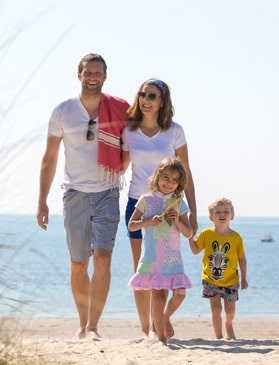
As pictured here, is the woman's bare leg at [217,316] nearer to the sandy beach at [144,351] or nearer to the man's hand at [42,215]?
the sandy beach at [144,351]

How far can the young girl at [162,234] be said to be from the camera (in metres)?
6.20

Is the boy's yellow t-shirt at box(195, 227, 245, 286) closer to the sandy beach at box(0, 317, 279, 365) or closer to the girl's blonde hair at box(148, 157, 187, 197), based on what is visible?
the sandy beach at box(0, 317, 279, 365)

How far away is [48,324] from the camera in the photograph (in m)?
14.3

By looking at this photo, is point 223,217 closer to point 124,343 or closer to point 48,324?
point 124,343

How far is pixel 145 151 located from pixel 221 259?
1.31 meters

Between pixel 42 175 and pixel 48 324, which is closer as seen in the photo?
pixel 42 175

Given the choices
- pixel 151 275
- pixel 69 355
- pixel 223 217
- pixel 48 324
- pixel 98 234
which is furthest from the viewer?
pixel 48 324

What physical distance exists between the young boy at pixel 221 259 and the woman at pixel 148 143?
28.2 inches

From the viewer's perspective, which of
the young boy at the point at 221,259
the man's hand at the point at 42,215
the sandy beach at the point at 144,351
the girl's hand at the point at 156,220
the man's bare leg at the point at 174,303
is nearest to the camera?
the sandy beach at the point at 144,351

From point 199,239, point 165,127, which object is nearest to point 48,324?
point 199,239

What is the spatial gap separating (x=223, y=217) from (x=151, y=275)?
1.31m

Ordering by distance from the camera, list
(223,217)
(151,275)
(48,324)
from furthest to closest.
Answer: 1. (48,324)
2. (223,217)
3. (151,275)

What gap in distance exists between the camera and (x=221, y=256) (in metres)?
7.34

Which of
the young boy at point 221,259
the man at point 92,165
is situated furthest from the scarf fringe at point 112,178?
the young boy at point 221,259
